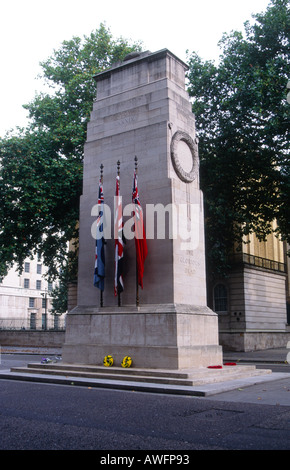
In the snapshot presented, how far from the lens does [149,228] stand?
15.1 m

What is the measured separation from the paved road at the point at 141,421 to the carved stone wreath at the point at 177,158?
7.38 metres

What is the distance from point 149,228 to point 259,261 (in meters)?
25.3

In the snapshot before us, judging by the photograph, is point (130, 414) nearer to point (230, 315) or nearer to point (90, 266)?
point (90, 266)

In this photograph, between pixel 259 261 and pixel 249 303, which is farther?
pixel 259 261

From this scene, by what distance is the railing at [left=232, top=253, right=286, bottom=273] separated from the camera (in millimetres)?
35469

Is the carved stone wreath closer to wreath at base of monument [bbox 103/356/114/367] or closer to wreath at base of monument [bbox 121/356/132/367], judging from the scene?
wreath at base of monument [bbox 121/356/132/367]

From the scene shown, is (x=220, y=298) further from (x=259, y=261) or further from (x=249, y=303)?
(x=259, y=261)

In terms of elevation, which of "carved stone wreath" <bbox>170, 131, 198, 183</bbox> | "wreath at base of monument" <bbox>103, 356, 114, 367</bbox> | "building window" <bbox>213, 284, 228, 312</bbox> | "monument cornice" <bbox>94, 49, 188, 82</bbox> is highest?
"monument cornice" <bbox>94, 49, 188, 82</bbox>

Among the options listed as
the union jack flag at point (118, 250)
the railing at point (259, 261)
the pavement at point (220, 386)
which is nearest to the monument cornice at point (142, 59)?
the union jack flag at point (118, 250)

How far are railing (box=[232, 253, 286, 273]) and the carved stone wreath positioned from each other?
19.9m

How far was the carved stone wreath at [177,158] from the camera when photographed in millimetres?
15375

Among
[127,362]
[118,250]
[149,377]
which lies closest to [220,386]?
[149,377]

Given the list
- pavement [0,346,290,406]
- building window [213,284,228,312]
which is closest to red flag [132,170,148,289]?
pavement [0,346,290,406]

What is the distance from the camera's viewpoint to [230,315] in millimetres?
35031
